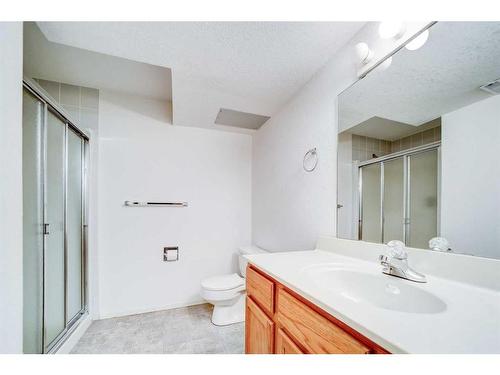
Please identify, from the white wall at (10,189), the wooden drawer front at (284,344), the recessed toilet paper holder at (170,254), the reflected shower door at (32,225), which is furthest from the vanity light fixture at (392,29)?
the recessed toilet paper holder at (170,254)

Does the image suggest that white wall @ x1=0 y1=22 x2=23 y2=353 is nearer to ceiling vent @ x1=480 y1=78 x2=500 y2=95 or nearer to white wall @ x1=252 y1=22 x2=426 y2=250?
white wall @ x1=252 y1=22 x2=426 y2=250

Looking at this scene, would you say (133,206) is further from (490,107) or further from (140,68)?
(490,107)

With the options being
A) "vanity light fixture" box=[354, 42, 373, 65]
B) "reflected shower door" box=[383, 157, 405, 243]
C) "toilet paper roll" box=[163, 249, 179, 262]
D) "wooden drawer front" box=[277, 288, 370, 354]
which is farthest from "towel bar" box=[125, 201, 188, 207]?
"vanity light fixture" box=[354, 42, 373, 65]

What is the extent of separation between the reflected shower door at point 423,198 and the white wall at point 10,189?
5.09 feet

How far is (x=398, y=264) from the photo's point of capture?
2.64ft

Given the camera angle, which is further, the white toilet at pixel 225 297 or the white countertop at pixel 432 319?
the white toilet at pixel 225 297

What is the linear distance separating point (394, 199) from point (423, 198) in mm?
162

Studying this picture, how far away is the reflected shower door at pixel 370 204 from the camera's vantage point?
1.10m

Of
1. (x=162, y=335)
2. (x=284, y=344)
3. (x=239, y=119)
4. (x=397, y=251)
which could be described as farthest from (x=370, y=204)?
(x=162, y=335)

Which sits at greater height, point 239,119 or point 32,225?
point 239,119

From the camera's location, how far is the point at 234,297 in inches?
72.2

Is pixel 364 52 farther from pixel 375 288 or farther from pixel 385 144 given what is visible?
pixel 375 288

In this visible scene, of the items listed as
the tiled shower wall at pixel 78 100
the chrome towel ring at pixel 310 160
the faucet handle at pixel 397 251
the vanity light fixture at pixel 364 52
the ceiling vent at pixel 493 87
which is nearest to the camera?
the ceiling vent at pixel 493 87

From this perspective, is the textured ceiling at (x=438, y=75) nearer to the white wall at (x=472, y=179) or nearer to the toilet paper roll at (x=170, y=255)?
the white wall at (x=472, y=179)
